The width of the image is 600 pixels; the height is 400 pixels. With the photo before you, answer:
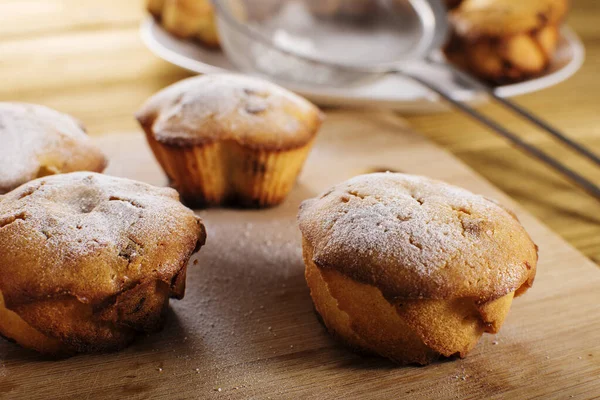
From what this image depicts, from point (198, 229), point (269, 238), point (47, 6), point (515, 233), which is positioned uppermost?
point (515, 233)

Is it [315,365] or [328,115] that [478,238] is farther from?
[328,115]

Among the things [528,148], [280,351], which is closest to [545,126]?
[528,148]

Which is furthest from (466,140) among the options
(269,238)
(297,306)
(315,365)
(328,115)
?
(315,365)

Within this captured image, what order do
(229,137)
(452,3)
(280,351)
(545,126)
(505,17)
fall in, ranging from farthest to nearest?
(452,3) → (505,17) → (545,126) → (229,137) → (280,351)

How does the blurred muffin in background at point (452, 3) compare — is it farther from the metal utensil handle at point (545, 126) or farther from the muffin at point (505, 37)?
the metal utensil handle at point (545, 126)

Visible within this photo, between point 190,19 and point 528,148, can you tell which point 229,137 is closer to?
point 528,148

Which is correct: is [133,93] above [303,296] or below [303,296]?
below

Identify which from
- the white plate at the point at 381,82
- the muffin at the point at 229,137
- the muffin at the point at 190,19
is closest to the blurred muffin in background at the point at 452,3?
the white plate at the point at 381,82
